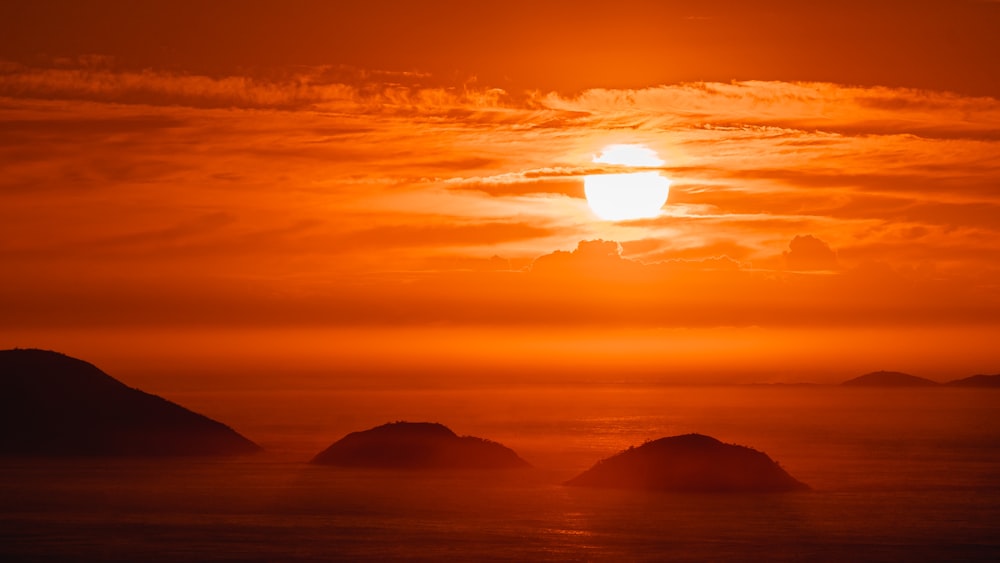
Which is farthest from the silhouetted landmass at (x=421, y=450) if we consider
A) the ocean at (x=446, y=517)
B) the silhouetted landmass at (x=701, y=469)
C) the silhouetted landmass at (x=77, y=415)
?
the silhouetted landmass at (x=701, y=469)

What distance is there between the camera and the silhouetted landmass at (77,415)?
5054 inches

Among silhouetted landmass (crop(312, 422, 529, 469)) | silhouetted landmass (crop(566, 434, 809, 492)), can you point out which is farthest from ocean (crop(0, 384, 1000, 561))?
silhouetted landmass (crop(312, 422, 529, 469))

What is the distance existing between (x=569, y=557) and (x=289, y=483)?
4782 centimetres

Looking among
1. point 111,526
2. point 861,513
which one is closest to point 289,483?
point 111,526

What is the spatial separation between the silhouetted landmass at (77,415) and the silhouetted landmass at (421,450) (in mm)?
23268

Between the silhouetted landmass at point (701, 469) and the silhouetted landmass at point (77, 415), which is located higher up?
the silhouetted landmass at point (77, 415)

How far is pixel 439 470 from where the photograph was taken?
4919 inches

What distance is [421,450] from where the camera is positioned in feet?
413

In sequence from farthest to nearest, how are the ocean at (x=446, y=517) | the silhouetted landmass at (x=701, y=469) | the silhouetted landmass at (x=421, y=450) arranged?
1. the silhouetted landmass at (x=421, y=450)
2. the silhouetted landmass at (x=701, y=469)
3. the ocean at (x=446, y=517)

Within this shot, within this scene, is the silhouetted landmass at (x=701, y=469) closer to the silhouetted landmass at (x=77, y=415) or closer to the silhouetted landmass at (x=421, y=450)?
the silhouetted landmass at (x=421, y=450)

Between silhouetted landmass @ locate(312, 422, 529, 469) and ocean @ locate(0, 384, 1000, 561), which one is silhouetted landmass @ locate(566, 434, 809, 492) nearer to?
ocean @ locate(0, 384, 1000, 561)

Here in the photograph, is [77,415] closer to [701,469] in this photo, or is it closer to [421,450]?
[421,450]

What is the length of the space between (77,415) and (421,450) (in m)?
40.0

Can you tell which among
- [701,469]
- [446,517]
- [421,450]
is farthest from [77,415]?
[701,469]
